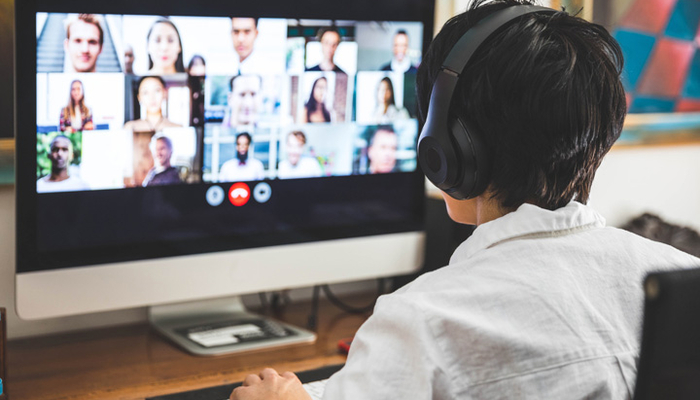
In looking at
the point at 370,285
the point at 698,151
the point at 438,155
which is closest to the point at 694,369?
the point at 438,155

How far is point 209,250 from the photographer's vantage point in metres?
1.37

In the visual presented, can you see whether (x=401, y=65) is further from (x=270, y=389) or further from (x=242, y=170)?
(x=270, y=389)

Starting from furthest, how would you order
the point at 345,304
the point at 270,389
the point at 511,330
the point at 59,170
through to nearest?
1. the point at 345,304
2. the point at 59,170
3. the point at 270,389
4. the point at 511,330

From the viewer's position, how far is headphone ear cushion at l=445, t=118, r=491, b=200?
878 millimetres

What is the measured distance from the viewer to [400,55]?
1.51 m

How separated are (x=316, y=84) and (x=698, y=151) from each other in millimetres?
1398

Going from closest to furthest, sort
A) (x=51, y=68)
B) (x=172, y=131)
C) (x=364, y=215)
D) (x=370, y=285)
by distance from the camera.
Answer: (x=51, y=68)
(x=172, y=131)
(x=364, y=215)
(x=370, y=285)

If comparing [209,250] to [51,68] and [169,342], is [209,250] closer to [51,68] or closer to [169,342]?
[169,342]

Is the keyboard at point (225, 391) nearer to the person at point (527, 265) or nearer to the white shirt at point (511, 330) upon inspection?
the person at point (527, 265)

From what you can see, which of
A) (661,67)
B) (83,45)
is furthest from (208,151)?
(661,67)

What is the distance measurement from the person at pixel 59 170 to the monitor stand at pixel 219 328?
0.33 meters

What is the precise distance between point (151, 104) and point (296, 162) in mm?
283

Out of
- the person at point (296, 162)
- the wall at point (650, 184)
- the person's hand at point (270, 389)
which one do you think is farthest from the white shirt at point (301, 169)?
the wall at point (650, 184)

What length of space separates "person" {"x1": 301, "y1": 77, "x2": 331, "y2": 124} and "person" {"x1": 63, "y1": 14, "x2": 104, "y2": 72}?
14.6 inches
